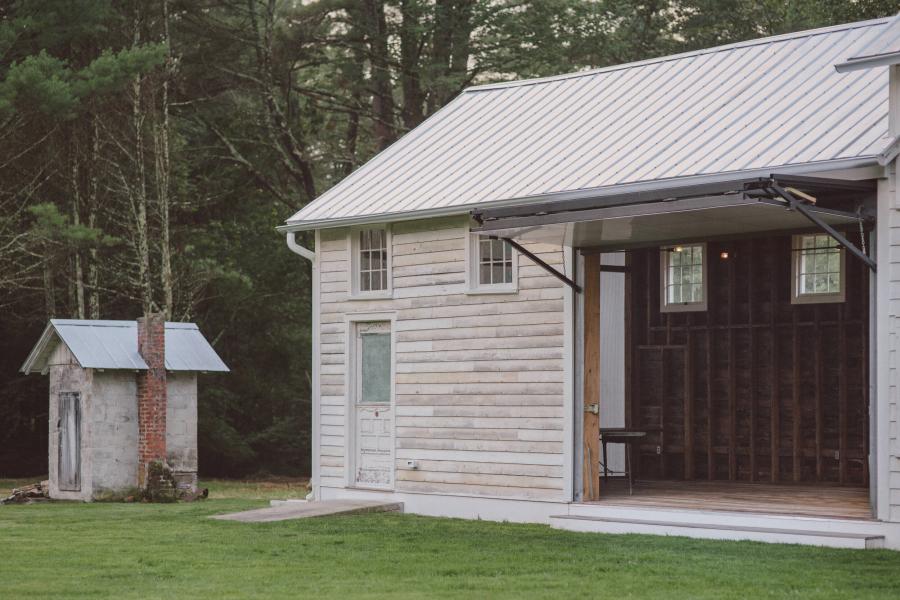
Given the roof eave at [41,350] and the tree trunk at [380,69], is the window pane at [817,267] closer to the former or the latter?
the roof eave at [41,350]

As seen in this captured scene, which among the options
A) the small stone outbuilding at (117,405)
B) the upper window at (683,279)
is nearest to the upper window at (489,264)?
the upper window at (683,279)

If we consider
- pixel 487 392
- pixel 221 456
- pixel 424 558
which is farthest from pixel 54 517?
pixel 221 456

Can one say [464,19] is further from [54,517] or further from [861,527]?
[861,527]

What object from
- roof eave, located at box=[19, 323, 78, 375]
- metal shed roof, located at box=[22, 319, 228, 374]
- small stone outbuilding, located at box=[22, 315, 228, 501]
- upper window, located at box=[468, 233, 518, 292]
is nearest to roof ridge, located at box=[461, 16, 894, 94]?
upper window, located at box=[468, 233, 518, 292]

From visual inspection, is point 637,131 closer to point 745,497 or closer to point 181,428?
point 745,497

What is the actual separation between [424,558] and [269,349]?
2307 cm

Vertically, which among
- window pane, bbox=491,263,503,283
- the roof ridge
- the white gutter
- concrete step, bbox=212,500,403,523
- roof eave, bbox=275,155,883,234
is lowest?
concrete step, bbox=212,500,403,523

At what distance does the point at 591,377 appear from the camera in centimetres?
1616

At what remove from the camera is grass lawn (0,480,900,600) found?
11125mm

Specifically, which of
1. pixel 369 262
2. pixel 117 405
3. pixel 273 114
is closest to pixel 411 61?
pixel 273 114

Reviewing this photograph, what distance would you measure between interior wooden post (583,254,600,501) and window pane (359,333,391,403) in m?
3.28

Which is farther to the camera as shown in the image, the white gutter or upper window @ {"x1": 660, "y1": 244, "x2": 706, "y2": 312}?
upper window @ {"x1": 660, "y1": 244, "x2": 706, "y2": 312}

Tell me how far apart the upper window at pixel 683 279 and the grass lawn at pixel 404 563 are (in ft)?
16.7

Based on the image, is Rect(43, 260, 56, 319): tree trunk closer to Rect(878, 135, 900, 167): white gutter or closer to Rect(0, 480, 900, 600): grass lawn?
Rect(0, 480, 900, 600): grass lawn
